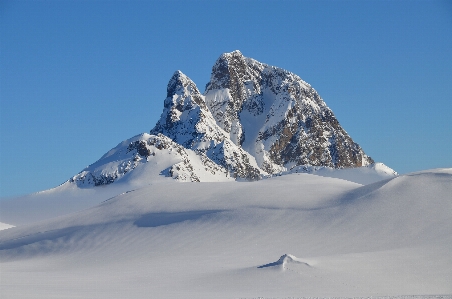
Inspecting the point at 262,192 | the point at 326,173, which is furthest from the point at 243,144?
the point at 262,192

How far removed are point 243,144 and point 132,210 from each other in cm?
9698

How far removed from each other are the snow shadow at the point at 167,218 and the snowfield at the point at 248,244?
0.06 meters

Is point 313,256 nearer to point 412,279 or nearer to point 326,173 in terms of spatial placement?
point 412,279

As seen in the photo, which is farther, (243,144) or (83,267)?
(243,144)

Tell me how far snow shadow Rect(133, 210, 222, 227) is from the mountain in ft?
200

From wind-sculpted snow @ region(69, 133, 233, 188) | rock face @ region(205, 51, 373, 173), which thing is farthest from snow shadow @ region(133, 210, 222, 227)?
rock face @ region(205, 51, 373, 173)

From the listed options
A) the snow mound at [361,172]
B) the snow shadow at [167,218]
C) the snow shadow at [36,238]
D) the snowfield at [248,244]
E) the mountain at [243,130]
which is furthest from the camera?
the snow mound at [361,172]

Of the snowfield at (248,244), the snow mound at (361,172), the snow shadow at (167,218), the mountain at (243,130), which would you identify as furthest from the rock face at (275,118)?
the snow shadow at (167,218)

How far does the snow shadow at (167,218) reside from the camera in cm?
2988

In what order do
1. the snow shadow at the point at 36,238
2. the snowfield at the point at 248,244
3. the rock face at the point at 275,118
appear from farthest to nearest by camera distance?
1. the rock face at the point at 275,118
2. the snow shadow at the point at 36,238
3. the snowfield at the point at 248,244

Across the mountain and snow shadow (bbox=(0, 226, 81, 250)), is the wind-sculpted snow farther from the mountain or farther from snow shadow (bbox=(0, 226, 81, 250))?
snow shadow (bbox=(0, 226, 81, 250))

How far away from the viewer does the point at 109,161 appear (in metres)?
96.3

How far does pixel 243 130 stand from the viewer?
132625 millimetres

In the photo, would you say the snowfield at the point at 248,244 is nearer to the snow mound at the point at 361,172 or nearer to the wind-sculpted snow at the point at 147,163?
the wind-sculpted snow at the point at 147,163
